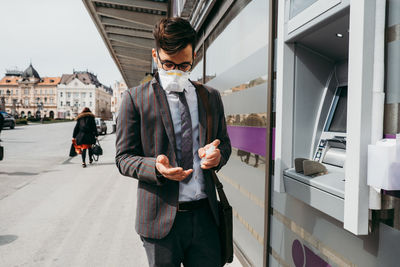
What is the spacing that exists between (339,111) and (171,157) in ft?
3.29

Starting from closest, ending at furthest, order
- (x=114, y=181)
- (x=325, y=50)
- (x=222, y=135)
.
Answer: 1. (x=222, y=135)
2. (x=325, y=50)
3. (x=114, y=181)

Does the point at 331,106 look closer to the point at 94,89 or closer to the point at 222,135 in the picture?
the point at 222,135

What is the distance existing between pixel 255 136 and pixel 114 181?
4.79 metres

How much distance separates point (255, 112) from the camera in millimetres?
2705

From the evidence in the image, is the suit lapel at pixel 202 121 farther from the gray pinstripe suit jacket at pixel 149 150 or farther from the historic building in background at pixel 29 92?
the historic building in background at pixel 29 92

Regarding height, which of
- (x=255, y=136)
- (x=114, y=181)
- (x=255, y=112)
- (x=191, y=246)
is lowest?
(x=114, y=181)

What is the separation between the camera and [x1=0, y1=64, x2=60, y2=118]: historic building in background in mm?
104312

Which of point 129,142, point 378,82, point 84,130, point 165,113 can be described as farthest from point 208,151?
point 84,130

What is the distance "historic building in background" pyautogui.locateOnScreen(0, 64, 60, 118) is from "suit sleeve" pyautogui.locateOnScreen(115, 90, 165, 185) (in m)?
114

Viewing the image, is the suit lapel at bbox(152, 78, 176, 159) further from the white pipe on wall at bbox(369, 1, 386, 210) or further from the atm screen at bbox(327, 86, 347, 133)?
the atm screen at bbox(327, 86, 347, 133)

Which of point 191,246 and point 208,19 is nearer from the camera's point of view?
point 191,246

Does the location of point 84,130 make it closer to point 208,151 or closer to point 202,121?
point 202,121

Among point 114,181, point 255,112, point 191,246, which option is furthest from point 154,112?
point 114,181

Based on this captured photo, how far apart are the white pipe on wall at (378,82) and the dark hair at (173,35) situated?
0.76 m
